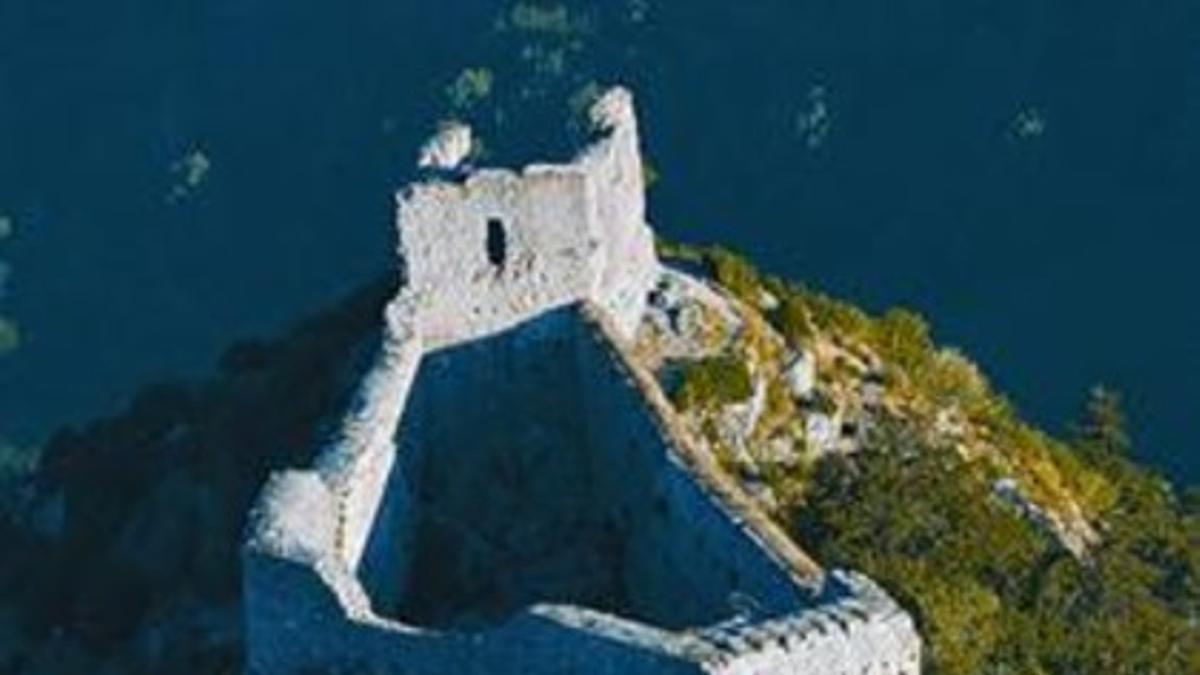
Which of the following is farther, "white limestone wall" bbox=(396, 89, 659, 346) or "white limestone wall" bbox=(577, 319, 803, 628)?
"white limestone wall" bbox=(396, 89, 659, 346)

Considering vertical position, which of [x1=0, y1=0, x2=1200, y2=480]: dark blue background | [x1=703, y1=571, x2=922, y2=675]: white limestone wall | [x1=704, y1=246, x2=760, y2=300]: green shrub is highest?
[x1=0, y1=0, x2=1200, y2=480]: dark blue background

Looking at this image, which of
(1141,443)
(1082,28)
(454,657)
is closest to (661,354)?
(454,657)

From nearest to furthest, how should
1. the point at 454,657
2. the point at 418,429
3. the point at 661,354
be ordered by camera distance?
the point at 454,657 → the point at 418,429 → the point at 661,354

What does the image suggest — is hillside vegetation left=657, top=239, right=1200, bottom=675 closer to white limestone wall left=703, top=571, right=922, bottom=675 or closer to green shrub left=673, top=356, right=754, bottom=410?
green shrub left=673, top=356, right=754, bottom=410

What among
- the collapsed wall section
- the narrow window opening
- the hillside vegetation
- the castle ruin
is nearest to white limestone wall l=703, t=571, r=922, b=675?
the castle ruin

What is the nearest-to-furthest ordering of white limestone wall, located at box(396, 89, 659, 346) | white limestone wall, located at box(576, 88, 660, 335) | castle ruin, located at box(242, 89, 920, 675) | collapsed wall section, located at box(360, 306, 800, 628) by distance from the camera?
castle ruin, located at box(242, 89, 920, 675) < collapsed wall section, located at box(360, 306, 800, 628) < white limestone wall, located at box(396, 89, 659, 346) < white limestone wall, located at box(576, 88, 660, 335)

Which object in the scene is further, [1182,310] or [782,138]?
[782,138]

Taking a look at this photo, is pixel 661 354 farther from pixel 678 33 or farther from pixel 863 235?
pixel 678 33

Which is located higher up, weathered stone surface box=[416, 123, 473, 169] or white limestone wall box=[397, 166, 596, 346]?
→ weathered stone surface box=[416, 123, 473, 169]
